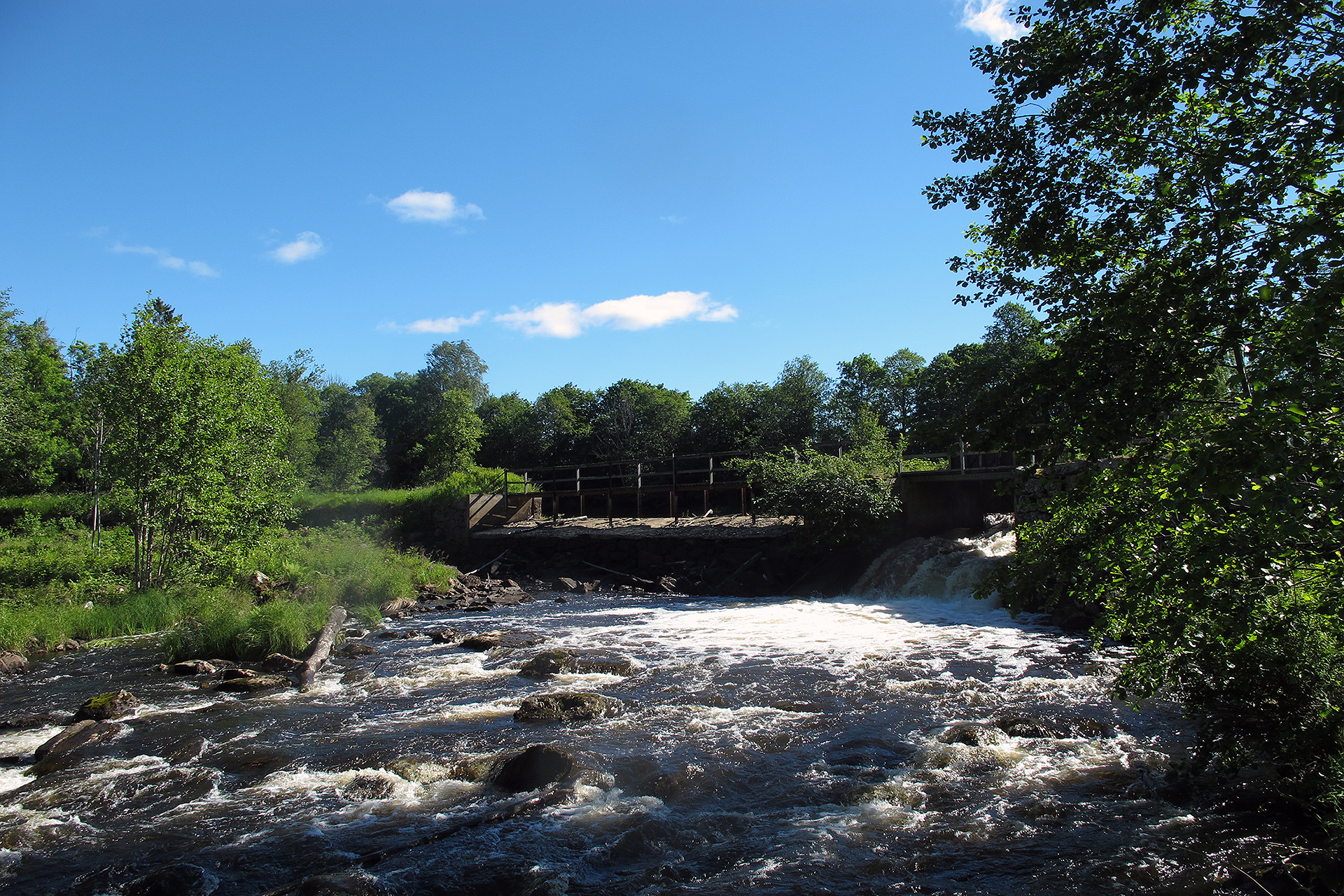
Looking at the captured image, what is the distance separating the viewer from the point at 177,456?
15.0 m

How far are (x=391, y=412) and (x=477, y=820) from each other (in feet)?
185

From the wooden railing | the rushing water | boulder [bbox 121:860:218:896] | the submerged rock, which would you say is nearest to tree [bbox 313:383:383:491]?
the wooden railing

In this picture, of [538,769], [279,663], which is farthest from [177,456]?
[538,769]

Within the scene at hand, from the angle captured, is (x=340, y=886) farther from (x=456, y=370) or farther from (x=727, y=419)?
(x=456, y=370)

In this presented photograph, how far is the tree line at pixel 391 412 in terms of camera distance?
15.3 m

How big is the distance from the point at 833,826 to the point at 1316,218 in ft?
15.4

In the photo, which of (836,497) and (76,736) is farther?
(836,497)

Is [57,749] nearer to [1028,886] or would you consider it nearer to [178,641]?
[178,641]

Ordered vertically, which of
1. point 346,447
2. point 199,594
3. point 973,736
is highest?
point 346,447

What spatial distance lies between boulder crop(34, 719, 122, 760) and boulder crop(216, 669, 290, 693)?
5.15 ft

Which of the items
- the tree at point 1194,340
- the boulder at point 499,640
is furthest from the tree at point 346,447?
the tree at point 1194,340

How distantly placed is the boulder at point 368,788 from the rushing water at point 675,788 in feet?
0.08

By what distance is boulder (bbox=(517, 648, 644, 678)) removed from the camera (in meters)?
10.3

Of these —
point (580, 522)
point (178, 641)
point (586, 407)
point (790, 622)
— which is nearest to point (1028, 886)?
point (790, 622)
